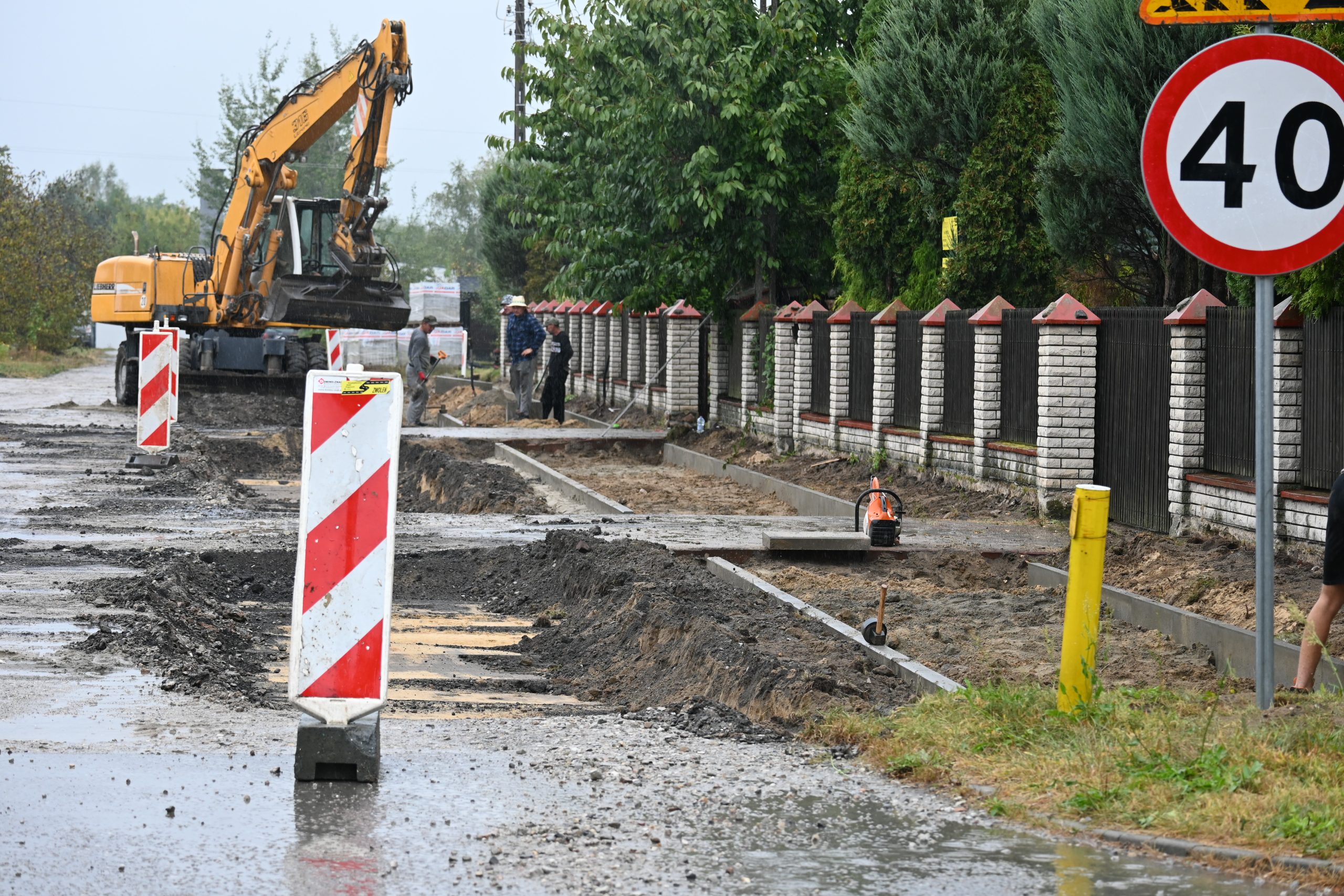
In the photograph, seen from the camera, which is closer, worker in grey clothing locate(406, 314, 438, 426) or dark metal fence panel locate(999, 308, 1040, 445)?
dark metal fence panel locate(999, 308, 1040, 445)

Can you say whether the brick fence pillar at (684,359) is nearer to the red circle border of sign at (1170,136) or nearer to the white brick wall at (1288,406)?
the white brick wall at (1288,406)

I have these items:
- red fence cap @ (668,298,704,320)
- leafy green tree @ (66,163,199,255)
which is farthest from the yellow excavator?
leafy green tree @ (66,163,199,255)

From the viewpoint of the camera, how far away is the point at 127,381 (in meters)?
31.6

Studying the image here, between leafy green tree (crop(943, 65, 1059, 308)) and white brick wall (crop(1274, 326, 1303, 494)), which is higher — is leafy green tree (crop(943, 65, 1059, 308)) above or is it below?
above

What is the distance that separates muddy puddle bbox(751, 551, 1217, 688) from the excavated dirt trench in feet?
1.96

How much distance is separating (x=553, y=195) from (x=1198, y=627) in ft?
70.6

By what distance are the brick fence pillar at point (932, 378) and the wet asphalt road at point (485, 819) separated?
11.4m

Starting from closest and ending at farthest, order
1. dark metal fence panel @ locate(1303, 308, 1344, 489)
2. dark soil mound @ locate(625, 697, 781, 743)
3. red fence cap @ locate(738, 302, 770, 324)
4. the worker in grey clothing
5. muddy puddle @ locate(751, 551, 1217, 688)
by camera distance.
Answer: dark soil mound @ locate(625, 697, 781, 743)
muddy puddle @ locate(751, 551, 1217, 688)
dark metal fence panel @ locate(1303, 308, 1344, 489)
red fence cap @ locate(738, 302, 770, 324)
the worker in grey clothing

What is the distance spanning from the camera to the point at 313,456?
20.0ft

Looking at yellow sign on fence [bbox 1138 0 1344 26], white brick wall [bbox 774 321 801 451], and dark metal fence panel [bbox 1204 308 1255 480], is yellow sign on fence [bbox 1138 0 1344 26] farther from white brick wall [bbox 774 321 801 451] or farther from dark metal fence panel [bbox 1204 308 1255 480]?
white brick wall [bbox 774 321 801 451]

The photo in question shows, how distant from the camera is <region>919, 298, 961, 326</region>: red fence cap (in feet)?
59.1

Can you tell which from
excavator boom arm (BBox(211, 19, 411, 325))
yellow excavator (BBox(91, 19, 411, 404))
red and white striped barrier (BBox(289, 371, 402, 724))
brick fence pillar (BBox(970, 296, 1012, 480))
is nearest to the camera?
red and white striped barrier (BBox(289, 371, 402, 724))

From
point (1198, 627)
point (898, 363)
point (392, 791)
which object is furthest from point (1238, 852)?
point (898, 363)

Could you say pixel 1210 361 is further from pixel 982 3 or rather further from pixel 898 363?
pixel 982 3
